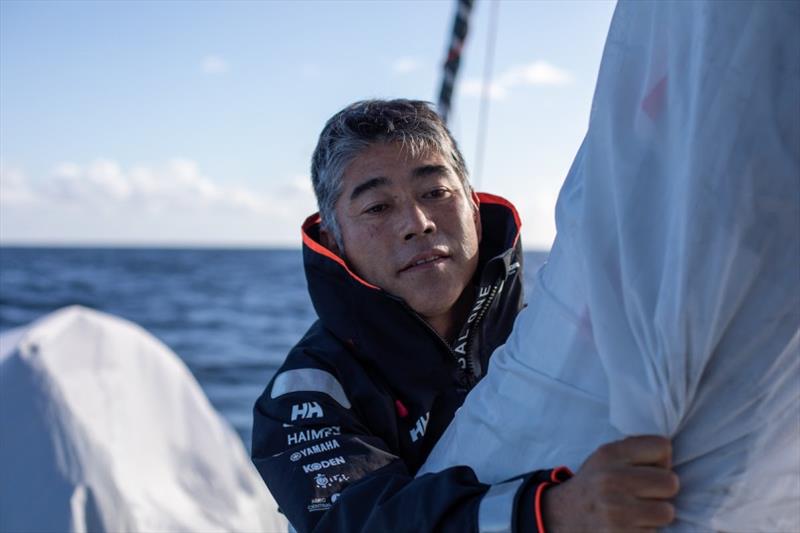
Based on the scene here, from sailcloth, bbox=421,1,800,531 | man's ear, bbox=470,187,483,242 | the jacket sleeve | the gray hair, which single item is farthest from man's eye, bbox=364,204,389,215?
sailcloth, bbox=421,1,800,531

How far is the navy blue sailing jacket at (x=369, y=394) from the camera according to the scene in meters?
1.05

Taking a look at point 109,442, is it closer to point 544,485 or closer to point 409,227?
point 409,227

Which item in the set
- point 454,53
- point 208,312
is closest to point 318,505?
point 454,53

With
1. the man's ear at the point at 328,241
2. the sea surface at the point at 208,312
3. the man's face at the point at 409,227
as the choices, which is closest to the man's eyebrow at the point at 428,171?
the man's face at the point at 409,227

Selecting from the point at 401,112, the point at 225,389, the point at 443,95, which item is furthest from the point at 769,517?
the point at 225,389

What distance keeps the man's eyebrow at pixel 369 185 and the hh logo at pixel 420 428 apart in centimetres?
46

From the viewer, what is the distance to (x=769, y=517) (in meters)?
0.83

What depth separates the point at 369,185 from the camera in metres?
1.65

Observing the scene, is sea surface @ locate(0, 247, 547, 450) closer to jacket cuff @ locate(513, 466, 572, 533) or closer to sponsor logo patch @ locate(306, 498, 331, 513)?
sponsor logo patch @ locate(306, 498, 331, 513)

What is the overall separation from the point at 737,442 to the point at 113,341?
2.60m

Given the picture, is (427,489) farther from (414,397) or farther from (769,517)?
(414,397)

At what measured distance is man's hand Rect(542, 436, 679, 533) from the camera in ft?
2.51

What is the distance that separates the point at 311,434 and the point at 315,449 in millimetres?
41

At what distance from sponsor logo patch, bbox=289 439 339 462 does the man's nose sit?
1.66 ft
